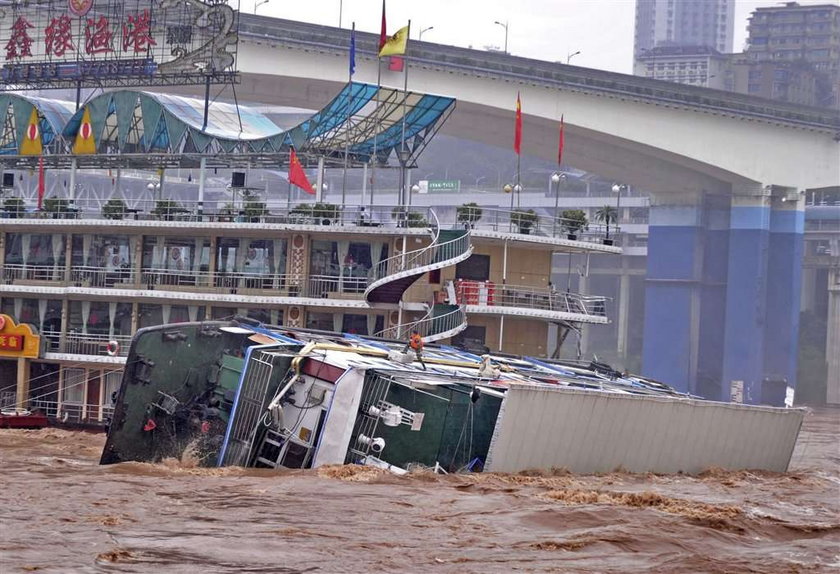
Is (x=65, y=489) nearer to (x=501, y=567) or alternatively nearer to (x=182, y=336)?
(x=182, y=336)

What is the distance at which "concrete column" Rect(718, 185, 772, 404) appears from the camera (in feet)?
255

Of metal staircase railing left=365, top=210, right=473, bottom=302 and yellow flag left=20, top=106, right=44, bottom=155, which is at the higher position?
yellow flag left=20, top=106, right=44, bottom=155

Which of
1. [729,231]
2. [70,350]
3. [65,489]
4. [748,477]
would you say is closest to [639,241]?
[729,231]

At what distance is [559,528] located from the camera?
23.3 meters

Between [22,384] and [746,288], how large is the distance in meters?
45.8

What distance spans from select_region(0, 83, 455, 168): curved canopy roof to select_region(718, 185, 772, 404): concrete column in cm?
3260

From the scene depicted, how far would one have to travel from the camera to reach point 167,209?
159ft

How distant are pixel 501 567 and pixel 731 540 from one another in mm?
5155

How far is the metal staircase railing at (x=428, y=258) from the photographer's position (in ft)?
140

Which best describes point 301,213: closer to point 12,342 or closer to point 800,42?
point 12,342

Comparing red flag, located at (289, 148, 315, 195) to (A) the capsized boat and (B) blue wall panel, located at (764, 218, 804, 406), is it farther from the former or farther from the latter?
(B) blue wall panel, located at (764, 218, 804, 406)

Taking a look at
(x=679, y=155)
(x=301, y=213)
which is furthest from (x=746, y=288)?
(x=301, y=213)

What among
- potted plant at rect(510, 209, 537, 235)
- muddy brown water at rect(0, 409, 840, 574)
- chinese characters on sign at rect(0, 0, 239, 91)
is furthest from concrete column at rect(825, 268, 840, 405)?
muddy brown water at rect(0, 409, 840, 574)

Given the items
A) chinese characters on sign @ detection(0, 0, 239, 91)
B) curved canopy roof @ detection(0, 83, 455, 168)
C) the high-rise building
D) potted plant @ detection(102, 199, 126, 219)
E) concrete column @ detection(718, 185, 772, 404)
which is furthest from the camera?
the high-rise building
